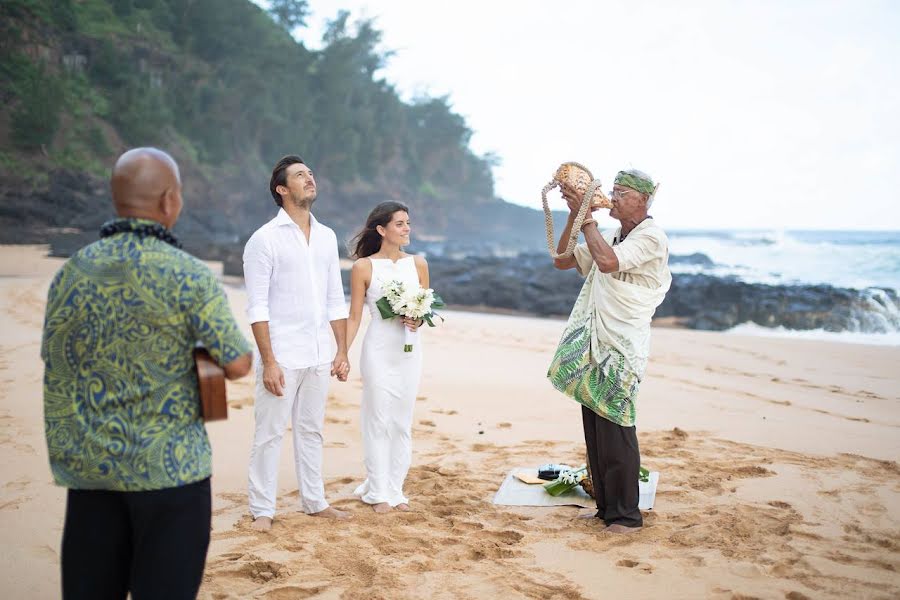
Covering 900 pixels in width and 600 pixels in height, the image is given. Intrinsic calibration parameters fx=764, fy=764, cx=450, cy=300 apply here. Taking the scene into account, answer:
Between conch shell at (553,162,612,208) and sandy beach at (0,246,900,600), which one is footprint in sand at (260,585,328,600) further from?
conch shell at (553,162,612,208)

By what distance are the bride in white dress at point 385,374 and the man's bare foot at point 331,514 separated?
0.87ft

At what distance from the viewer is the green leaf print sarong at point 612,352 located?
15.2 feet

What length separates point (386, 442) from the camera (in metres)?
5.28

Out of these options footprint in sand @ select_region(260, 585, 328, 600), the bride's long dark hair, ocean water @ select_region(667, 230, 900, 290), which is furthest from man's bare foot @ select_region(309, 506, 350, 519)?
ocean water @ select_region(667, 230, 900, 290)

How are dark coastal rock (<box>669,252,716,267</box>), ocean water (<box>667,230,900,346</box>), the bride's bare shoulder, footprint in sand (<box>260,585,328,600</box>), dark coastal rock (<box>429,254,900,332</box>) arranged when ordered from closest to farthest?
footprint in sand (<box>260,585,328,600</box>)
the bride's bare shoulder
ocean water (<box>667,230,900,346</box>)
dark coastal rock (<box>429,254,900,332</box>)
dark coastal rock (<box>669,252,716,267</box>)

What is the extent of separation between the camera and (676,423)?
7.75m

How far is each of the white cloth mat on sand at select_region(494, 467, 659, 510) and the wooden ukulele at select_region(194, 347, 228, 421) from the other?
10.4 feet

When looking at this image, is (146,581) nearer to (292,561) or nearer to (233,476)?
(292,561)

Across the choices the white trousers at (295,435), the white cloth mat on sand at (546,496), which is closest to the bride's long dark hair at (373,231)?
the white trousers at (295,435)

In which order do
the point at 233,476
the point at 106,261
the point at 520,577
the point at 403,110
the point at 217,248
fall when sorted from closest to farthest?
the point at 106,261 → the point at 520,577 → the point at 233,476 → the point at 217,248 → the point at 403,110

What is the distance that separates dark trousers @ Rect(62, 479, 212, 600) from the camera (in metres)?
2.40

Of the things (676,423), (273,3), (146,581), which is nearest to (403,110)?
(273,3)

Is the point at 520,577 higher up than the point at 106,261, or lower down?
lower down

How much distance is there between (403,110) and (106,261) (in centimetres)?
7835
